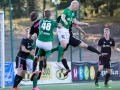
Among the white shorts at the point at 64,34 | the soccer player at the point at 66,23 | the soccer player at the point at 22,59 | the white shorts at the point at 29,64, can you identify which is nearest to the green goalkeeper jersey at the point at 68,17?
the soccer player at the point at 66,23

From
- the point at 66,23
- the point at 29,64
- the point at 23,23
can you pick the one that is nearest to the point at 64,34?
the point at 66,23

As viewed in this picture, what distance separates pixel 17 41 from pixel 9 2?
3.47m

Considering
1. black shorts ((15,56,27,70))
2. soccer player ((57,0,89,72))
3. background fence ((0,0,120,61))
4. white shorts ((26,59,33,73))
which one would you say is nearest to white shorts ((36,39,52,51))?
soccer player ((57,0,89,72))

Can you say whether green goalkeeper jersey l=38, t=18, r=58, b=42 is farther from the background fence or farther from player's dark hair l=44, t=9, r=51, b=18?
the background fence

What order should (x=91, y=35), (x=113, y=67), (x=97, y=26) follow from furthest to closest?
(x=97, y=26) → (x=91, y=35) → (x=113, y=67)

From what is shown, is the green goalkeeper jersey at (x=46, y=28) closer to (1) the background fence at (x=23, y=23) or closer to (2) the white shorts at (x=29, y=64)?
(2) the white shorts at (x=29, y=64)

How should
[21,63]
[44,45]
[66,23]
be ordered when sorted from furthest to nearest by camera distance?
[21,63], [66,23], [44,45]

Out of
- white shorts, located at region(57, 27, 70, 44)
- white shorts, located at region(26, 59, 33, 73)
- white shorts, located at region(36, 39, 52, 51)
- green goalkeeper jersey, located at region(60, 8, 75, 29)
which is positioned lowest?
white shorts, located at region(26, 59, 33, 73)

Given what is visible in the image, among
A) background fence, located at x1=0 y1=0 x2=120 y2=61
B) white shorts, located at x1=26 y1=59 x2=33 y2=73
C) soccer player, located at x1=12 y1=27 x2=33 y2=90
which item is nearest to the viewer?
white shorts, located at x1=26 y1=59 x2=33 y2=73

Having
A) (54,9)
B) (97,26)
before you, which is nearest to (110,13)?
(97,26)

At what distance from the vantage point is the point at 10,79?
61.2 ft

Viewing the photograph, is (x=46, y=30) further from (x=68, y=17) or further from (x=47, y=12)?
(x=68, y=17)

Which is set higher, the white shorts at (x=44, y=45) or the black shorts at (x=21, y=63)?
the white shorts at (x=44, y=45)

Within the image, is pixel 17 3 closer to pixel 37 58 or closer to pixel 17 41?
pixel 17 41
